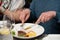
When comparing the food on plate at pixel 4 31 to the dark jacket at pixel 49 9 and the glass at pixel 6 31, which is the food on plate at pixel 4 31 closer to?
the glass at pixel 6 31

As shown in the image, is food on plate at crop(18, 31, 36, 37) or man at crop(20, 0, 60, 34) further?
man at crop(20, 0, 60, 34)

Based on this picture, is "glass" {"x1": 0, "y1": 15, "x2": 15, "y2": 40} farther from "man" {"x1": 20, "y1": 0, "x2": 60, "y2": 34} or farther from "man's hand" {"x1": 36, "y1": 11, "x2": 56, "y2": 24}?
"man" {"x1": 20, "y1": 0, "x2": 60, "y2": 34}

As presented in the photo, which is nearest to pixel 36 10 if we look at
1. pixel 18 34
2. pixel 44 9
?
pixel 44 9

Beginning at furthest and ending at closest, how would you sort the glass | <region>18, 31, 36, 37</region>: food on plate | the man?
the man → <region>18, 31, 36, 37</region>: food on plate → the glass

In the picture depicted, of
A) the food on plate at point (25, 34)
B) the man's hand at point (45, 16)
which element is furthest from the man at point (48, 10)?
the food on plate at point (25, 34)

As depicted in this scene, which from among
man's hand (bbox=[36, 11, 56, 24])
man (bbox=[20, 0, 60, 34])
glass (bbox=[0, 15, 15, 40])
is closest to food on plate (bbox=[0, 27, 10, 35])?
glass (bbox=[0, 15, 15, 40])

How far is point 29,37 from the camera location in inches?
44.4

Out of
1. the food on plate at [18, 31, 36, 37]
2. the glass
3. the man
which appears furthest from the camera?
the man

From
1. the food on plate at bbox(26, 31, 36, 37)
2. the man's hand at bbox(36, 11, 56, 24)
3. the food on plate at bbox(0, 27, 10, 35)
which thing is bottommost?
the food on plate at bbox(26, 31, 36, 37)

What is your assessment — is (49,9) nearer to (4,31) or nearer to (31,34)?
(31,34)

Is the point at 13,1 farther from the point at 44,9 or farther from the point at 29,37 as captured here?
the point at 29,37

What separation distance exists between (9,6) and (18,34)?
1.12 meters

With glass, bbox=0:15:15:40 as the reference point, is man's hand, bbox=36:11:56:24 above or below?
above

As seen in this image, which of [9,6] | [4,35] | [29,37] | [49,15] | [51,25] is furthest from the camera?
[9,6]
